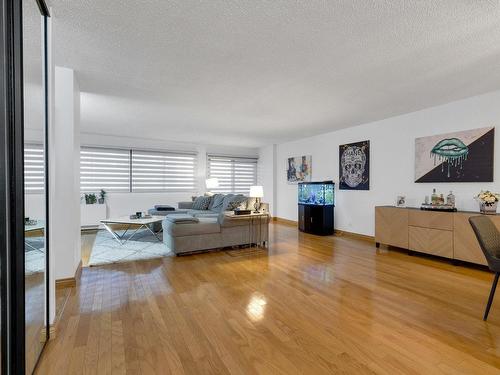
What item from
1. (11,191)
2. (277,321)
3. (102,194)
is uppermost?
(11,191)

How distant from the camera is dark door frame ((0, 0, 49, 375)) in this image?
117cm

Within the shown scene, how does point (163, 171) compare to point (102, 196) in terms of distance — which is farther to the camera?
point (163, 171)

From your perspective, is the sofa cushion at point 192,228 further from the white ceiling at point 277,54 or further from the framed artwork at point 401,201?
the framed artwork at point 401,201

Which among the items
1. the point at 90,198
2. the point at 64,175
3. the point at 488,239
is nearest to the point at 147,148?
the point at 90,198

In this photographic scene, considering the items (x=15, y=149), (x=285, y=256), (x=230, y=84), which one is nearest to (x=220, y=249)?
(x=285, y=256)

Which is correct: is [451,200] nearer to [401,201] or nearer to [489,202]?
[489,202]

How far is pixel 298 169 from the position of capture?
7191 millimetres

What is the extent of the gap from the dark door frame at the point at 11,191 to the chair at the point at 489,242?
306 centimetres

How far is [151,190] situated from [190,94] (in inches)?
167

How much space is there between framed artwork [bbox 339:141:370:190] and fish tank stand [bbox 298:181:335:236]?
36 cm

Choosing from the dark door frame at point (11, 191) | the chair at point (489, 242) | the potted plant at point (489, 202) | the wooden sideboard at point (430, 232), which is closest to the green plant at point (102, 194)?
the dark door frame at point (11, 191)

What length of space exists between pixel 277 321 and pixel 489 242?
1.91 metres

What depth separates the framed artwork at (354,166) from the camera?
533 cm

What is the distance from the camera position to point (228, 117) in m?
4.87
